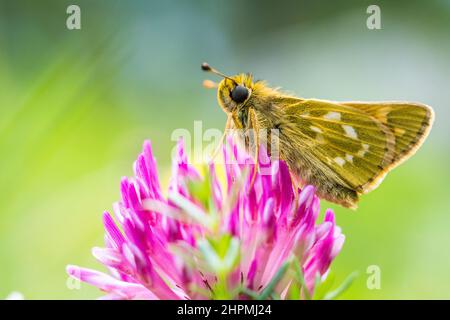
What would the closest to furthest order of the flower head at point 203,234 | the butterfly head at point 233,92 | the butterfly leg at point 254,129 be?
1. the flower head at point 203,234
2. the butterfly leg at point 254,129
3. the butterfly head at point 233,92

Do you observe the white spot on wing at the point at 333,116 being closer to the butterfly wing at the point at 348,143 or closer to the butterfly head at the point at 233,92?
the butterfly wing at the point at 348,143

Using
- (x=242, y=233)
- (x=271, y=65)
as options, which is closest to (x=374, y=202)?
(x=242, y=233)

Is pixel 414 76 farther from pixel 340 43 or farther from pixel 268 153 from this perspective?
pixel 268 153

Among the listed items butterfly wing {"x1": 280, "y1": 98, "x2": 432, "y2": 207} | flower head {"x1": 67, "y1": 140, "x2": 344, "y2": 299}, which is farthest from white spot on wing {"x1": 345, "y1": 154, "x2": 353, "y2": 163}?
flower head {"x1": 67, "y1": 140, "x2": 344, "y2": 299}

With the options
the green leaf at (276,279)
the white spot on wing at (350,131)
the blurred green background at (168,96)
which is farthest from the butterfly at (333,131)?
the green leaf at (276,279)

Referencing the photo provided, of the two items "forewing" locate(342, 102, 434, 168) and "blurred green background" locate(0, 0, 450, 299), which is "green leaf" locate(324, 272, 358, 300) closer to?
"forewing" locate(342, 102, 434, 168)

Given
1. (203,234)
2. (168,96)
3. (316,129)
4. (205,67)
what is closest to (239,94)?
(205,67)
